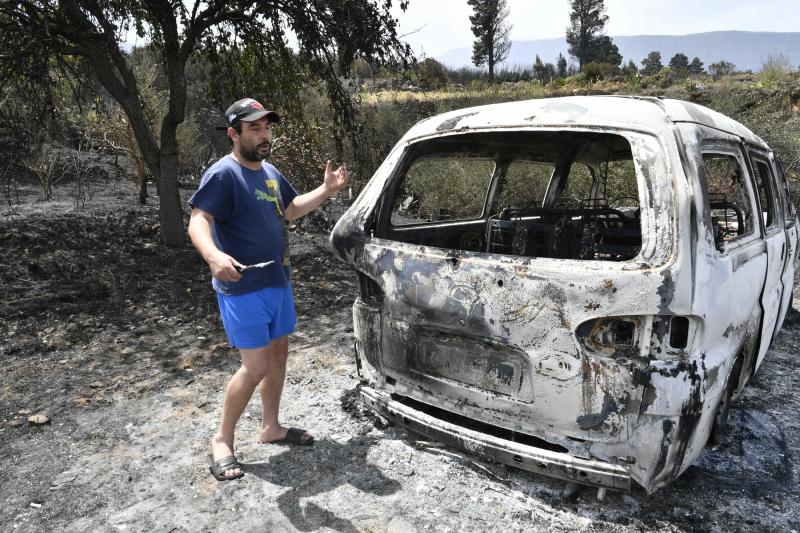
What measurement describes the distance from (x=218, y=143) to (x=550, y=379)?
19777 mm

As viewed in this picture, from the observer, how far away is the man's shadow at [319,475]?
258cm

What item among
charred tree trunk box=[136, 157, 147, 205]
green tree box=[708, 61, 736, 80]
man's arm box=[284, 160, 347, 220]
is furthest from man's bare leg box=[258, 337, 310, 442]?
green tree box=[708, 61, 736, 80]

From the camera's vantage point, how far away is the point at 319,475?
2941 mm

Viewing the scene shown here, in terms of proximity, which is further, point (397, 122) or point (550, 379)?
point (397, 122)

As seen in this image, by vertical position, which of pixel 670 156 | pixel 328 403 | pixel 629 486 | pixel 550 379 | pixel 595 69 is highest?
pixel 595 69

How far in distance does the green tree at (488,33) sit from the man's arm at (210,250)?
52036 millimetres

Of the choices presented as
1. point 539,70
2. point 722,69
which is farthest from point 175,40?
point 539,70

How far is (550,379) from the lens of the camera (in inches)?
93.8

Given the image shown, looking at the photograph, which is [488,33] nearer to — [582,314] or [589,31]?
[589,31]

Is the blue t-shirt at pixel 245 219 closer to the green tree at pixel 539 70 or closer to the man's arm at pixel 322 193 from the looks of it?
the man's arm at pixel 322 193

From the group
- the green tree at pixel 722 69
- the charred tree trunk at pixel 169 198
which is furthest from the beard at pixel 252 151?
the green tree at pixel 722 69

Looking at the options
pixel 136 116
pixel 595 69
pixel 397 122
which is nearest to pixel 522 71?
pixel 595 69

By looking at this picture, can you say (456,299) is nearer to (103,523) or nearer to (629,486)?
(629,486)

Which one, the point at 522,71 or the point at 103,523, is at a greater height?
the point at 522,71
